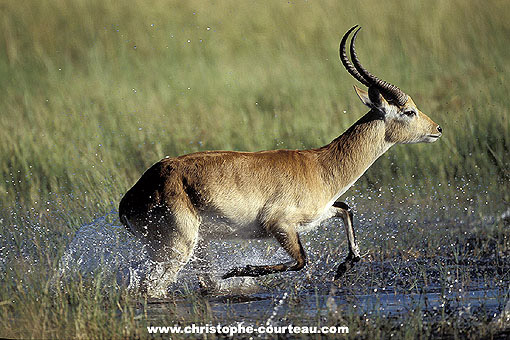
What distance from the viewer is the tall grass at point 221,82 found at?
Result: 9336 mm

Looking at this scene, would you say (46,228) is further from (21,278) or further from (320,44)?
(320,44)

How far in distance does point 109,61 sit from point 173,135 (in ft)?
8.72

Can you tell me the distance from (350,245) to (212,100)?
197 inches

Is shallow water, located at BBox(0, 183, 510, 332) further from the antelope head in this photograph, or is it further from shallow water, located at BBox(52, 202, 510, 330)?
the antelope head


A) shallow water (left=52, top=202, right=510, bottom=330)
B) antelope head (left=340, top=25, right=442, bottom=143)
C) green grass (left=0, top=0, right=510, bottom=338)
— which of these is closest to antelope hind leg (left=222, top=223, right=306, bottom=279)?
shallow water (left=52, top=202, right=510, bottom=330)

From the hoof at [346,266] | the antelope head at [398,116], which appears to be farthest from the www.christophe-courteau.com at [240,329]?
the antelope head at [398,116]

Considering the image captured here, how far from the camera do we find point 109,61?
483 inches

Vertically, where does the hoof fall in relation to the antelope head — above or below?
below

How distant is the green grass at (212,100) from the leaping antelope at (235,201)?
0.50m

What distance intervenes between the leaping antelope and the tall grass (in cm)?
227

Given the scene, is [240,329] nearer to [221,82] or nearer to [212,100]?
[212,100]

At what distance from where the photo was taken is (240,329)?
521cm

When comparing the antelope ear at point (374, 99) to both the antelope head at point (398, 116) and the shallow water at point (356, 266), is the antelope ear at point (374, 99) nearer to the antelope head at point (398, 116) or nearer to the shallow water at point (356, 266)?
the antelope head at point (398, 116)

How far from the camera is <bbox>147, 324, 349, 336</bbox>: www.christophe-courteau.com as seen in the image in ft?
16.6
